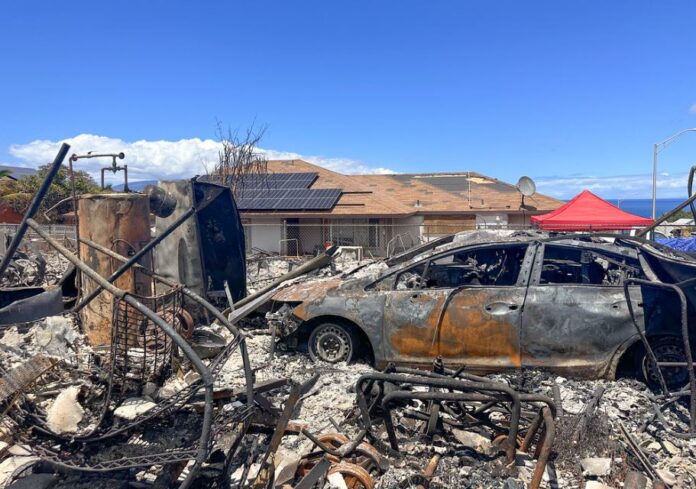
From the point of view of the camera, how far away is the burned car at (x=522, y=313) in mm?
5430

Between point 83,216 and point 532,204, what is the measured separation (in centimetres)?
2206

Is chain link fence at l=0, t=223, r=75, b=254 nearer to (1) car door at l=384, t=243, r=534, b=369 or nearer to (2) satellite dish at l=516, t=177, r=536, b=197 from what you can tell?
(1) car door at l=384, t=243, r=534, b=369

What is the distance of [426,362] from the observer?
5.83 m

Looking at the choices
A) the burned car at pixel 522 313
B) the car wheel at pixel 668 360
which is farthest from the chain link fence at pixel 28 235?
the car wheel at pixel 668 360

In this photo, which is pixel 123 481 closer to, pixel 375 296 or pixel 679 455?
pixel 375 296

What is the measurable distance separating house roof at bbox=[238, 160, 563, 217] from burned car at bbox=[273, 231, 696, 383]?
53.5 ft

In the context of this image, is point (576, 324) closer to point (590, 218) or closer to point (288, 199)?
point (590, 218)

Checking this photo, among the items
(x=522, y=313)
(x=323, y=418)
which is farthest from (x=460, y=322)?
(x=323, y=418)

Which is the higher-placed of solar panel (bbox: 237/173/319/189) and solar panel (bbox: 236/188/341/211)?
solar panel (bbox: 237/173/319/189)

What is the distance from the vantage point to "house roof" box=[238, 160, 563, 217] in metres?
23.4

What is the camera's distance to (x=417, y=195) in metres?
28.1

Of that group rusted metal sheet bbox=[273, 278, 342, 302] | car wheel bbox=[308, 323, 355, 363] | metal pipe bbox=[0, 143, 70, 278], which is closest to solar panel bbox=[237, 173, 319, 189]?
rusted metal sheet bbox=[273, 278, 342, 302]

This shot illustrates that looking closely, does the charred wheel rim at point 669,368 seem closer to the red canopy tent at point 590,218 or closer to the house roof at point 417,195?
the red canopy tent at point 590,218

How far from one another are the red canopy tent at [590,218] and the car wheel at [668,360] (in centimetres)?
1245
